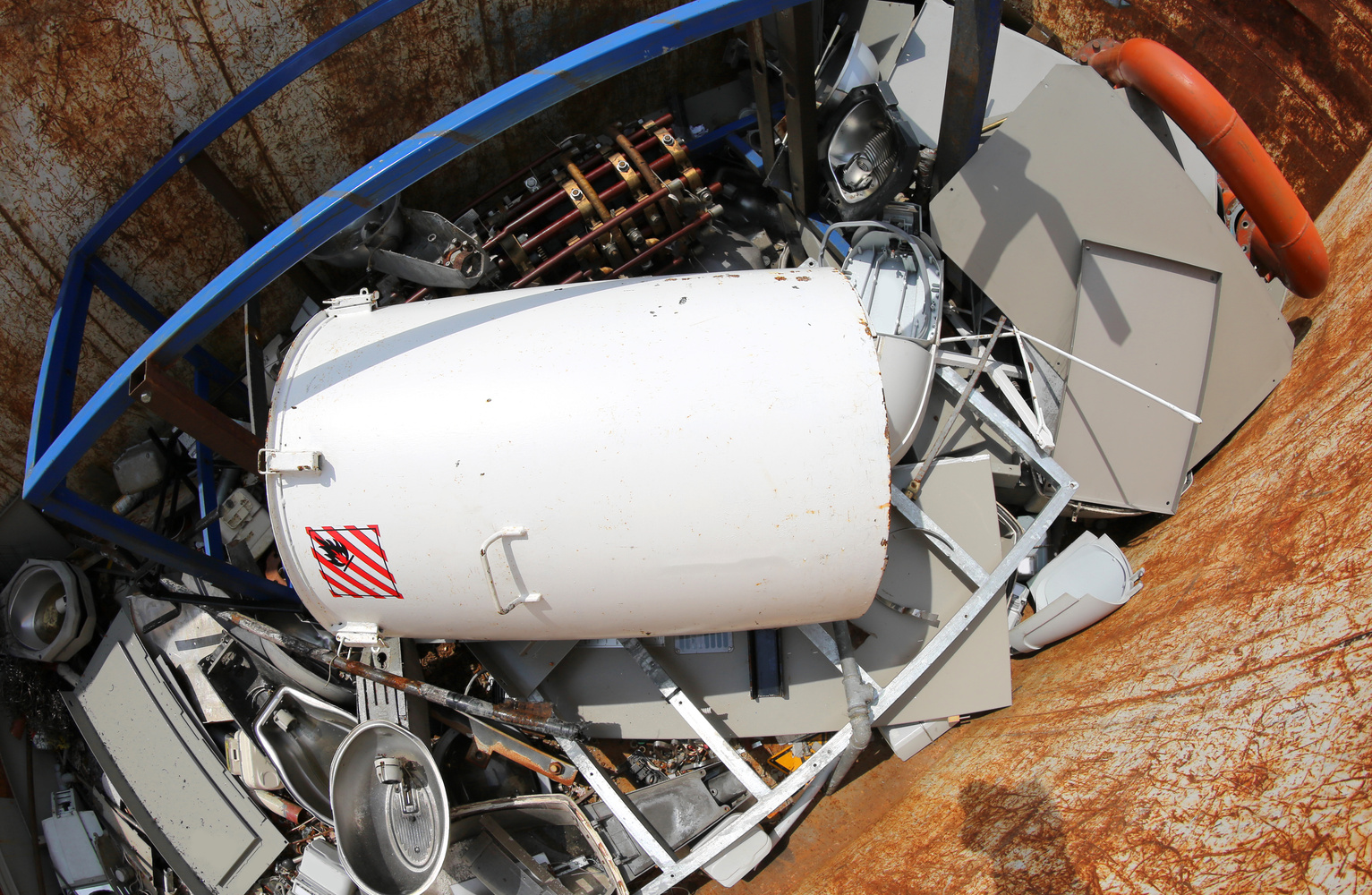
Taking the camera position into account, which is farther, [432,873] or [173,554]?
[173,554]

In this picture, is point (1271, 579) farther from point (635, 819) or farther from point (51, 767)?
point (51, 767)

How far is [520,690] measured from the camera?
2.97 meters

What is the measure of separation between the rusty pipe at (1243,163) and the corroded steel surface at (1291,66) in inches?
34.0

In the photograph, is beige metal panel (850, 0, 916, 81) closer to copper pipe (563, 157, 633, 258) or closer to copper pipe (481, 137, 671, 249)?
copper pipe (481, 137, 671, 249)

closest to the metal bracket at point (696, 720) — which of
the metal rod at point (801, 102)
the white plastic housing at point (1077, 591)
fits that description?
the white plastic housing at point (1077, 591)

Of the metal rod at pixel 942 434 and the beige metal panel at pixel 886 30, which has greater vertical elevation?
the beige metal panel at pixel 886 30

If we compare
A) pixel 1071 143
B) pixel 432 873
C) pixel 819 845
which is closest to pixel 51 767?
pixel 432 873

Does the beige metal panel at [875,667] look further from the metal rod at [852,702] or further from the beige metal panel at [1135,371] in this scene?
the beige metal panel at [1135,371]

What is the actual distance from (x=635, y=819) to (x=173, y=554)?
6.89 feet

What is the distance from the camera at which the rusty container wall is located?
2812 millimetres

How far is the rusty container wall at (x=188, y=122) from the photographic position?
281 cm

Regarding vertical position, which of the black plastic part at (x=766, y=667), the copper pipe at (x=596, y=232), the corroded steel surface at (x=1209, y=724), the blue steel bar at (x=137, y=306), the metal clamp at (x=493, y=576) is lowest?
the corroded steel surface at (x=1209, y=724)

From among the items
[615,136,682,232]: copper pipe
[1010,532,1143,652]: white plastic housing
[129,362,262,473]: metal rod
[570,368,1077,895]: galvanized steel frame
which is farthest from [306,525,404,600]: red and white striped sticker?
[1010,532,1143,652]: white plastic housing

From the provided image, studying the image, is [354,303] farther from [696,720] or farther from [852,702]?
[852,702]
